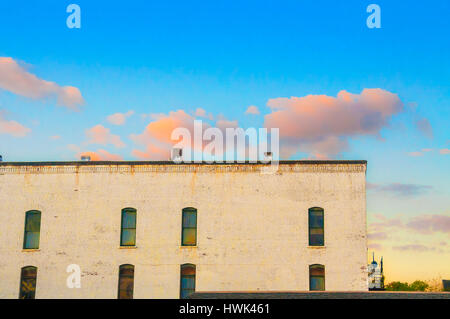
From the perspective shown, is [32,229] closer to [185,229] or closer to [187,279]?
[185,229]

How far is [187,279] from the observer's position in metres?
33.0

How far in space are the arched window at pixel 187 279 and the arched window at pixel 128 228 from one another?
315cm

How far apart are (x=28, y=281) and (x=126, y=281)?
5.55m

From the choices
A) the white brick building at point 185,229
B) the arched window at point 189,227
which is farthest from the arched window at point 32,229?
the arched window at point 189,227

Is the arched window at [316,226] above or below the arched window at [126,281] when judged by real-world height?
above

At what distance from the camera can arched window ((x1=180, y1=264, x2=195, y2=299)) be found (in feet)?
108

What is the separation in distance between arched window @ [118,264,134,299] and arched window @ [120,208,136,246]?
1.31 m

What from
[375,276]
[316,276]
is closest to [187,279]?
[316,276]

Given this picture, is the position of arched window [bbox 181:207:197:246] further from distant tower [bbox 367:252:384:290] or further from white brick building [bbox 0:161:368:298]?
distant tower [bbox 367:252:384:290]

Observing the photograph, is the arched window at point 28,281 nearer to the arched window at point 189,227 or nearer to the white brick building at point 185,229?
the white brick building at point 185,229

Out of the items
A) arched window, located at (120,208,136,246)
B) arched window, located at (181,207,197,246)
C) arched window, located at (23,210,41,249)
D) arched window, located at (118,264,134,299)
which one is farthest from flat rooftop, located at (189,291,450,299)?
arched window, located at (23,210,41,249)

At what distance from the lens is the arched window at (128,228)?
3372 centimetres
